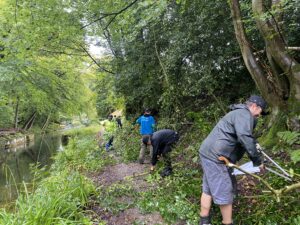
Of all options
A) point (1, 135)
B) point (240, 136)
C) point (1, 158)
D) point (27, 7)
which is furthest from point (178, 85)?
point (1, 135)

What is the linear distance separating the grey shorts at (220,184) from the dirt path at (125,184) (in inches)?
56.4

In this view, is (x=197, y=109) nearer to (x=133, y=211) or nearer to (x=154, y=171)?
(x=154, y=171)

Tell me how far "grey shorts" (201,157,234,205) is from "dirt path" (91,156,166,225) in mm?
1431

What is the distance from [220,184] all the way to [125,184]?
11.5 feet

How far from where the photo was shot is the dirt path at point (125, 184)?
4.80 m

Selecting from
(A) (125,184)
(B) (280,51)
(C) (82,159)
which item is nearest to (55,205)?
(A) (125,184)

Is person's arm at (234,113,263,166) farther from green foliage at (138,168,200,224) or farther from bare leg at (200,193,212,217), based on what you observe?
green foliage at (138,168,200,224)

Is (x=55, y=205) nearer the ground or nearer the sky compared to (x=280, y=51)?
nearer the ground

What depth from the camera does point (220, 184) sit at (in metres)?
3.54

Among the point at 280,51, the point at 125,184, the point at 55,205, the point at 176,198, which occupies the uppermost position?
the point at 280,51

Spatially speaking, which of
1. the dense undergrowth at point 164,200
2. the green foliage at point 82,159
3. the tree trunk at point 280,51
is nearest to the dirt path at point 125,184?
the dense undergrowth at point 164,200

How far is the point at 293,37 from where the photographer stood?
22.4ft

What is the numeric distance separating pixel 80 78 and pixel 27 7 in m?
13.7

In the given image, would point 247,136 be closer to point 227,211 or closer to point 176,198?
point 227,211
